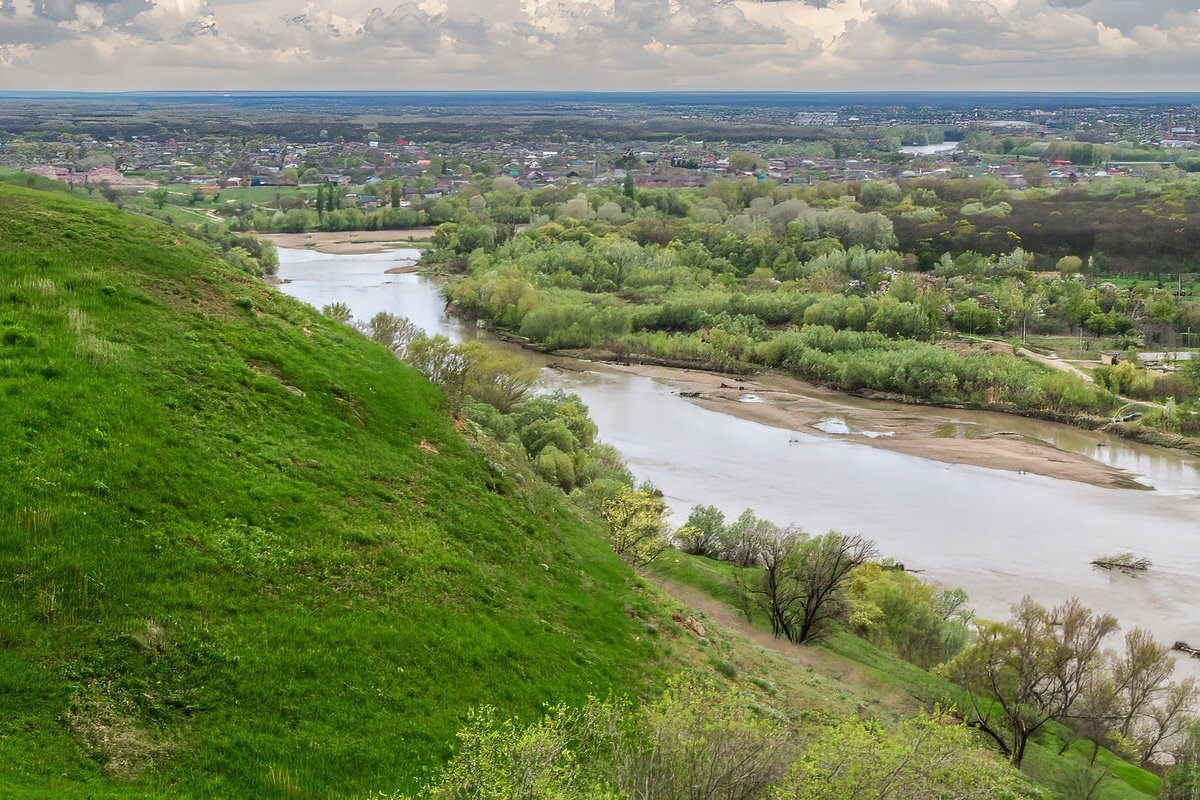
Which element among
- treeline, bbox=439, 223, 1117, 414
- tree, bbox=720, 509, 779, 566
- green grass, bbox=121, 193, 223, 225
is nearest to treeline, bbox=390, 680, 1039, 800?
tree, bbox=720, 509, 779, 566

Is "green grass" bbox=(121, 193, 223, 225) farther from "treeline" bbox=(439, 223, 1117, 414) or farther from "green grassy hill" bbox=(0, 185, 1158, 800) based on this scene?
"green grassy hill" bbox=(0, 185, 1158, 800)

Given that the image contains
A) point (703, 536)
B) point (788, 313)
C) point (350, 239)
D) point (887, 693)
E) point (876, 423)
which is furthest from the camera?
point (350, 239)

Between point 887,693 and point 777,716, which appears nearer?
point 777,716

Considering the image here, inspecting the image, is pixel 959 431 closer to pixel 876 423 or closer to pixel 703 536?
pixel 876 423

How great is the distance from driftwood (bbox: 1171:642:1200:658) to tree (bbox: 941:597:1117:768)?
7.50 metres

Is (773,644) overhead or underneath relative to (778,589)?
underneath

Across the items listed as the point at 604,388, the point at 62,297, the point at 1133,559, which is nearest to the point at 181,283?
the point at 62,297

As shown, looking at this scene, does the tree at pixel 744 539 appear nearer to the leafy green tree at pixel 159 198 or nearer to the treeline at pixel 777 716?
the treeline at pixel 777 716

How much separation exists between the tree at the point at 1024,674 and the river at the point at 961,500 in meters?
7.95

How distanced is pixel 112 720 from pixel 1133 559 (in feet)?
121

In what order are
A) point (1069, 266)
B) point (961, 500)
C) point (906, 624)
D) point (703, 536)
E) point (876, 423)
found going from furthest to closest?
point (1069, 266), point (876, 423), point (961, 500), point (703, 536), point (906, 624)

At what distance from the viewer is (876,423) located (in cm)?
5838

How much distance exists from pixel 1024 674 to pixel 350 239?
360 feet

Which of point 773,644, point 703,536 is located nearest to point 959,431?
point 703,536
